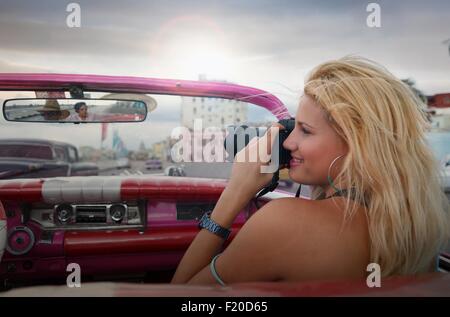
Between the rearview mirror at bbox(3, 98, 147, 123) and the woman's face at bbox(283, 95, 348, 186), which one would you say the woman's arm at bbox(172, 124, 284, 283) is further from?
the rearview mirror at bbox(3, 98, 147, 123)

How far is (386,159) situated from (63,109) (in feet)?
5.76

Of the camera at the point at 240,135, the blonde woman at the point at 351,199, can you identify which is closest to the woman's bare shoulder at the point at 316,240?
the blonde woman at the point at 351,199

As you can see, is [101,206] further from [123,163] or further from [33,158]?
[123,163]

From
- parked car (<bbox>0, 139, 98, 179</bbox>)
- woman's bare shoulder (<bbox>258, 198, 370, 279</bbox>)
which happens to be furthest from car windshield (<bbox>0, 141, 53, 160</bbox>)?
woman's bare shoulder (<bbox>258, 198, 370, 279</bbox>)

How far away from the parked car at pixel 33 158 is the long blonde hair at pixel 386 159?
2.55m

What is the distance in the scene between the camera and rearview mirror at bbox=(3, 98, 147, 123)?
2.24 meters

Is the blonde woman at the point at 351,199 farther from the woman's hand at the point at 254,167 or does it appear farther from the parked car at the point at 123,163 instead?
the parked car at the point at 123,163

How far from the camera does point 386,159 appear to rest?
44.4 inches

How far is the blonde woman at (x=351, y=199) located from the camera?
1.08 metres

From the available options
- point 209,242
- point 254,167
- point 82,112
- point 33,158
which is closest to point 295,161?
point 254,167

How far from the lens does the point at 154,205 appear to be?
2.37 m

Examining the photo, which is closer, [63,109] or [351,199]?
[351,199]

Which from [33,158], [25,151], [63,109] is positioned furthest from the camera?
[33,158]

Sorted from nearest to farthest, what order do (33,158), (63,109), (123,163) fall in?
(63,109)
(33,158)
(123,163)
